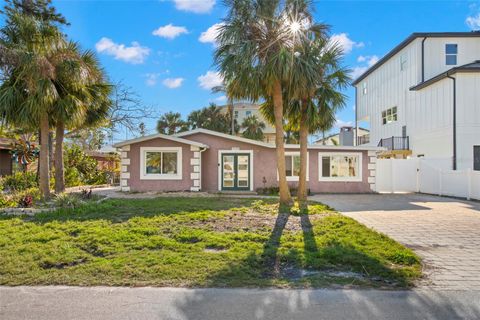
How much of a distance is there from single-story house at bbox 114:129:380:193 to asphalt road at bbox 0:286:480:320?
44.7 feet

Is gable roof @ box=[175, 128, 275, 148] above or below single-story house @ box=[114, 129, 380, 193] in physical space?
above

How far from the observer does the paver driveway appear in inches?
199

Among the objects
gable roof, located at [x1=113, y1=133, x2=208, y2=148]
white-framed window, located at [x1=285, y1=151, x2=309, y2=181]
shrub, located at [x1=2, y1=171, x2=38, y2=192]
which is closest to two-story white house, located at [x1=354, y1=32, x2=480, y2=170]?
white-framed window, located at [x1=285, y1=151, x2=309, y2=181]

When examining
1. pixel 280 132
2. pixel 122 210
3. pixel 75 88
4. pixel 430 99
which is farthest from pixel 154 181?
pixel 430 99

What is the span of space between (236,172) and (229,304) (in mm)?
14798

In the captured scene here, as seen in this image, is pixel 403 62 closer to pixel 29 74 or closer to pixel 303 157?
pixel 303 157

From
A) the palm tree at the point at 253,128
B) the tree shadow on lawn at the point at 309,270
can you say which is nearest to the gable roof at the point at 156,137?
the tree shadow on lawn at the point at 309,270

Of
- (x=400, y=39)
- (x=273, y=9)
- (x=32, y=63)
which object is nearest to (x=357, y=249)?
(x=273, y=9)

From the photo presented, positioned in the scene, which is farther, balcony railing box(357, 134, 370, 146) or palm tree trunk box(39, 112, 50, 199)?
balcony railing box(357, 134, 370, 146)

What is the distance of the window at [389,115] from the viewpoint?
2633 centimetres

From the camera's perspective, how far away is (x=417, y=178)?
1952 centimetres

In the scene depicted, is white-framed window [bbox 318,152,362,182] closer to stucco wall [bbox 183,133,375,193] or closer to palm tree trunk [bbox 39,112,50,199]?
stucco wall [bbox 183,133,375,193]

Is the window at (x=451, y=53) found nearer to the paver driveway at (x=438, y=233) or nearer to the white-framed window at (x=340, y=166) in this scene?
the white-framed window at (x=340, y=166)

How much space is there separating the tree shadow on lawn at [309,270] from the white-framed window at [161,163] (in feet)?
39.8
